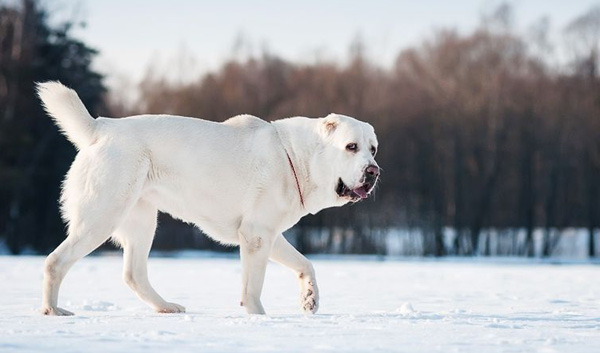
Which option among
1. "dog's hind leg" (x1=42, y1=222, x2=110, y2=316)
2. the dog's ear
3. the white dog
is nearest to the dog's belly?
the white dog

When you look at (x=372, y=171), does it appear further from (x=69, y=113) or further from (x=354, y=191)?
(x=69, y=113)

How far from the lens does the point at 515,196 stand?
36312 mm

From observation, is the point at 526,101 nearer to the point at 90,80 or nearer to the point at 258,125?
the point at 90,80

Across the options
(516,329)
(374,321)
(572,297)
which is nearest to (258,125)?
(374,321)

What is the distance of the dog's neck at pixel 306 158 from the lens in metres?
6.99

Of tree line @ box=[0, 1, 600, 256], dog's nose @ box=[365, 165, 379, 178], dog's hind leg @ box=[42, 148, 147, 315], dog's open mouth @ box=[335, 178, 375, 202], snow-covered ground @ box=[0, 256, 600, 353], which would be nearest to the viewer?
snow-covered ground @ box=[0, 256, 600, 353]

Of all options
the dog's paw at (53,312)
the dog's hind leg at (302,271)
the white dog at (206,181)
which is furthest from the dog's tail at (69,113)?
the dog's hind leg at (302,271)

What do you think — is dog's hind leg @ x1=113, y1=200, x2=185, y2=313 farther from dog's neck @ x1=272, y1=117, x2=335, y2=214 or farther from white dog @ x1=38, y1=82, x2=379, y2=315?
dog's neck @ x1=272, y1=117, x2=335, y2=214

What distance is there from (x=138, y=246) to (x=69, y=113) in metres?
1.22

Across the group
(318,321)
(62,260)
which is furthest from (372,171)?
(62,260)

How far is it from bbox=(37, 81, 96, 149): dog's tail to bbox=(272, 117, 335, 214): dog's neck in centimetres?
155

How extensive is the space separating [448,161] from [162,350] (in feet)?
108

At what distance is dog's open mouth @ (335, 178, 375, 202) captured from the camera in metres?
6.67

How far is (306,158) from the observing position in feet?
23.0
